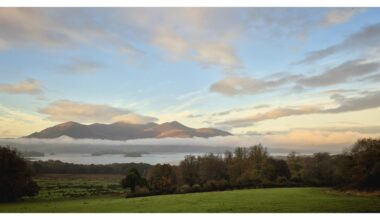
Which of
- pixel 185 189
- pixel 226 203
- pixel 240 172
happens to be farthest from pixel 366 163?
pixel 185 189

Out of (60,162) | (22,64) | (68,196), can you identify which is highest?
(22,64)

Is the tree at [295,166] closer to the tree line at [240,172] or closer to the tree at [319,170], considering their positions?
the tree line at [240,172]

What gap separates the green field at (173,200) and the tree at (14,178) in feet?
0.56

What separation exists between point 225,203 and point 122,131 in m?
2.67

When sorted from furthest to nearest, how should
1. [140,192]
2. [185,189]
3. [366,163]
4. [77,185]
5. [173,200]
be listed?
[77,185] < [185,189] < [140,192] < [173,200] < [366,163]

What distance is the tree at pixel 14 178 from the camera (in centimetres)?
1050

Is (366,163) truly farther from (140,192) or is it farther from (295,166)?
(140,192)

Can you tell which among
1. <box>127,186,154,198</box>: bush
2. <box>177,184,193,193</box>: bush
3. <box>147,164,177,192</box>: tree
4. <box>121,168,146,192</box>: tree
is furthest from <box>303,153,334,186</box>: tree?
<box>121,168,146,192</box>: tree

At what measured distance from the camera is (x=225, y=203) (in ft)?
34.2

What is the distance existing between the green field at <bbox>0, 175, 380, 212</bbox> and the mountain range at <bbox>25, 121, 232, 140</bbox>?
903 millimetres

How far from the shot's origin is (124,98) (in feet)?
34.9
